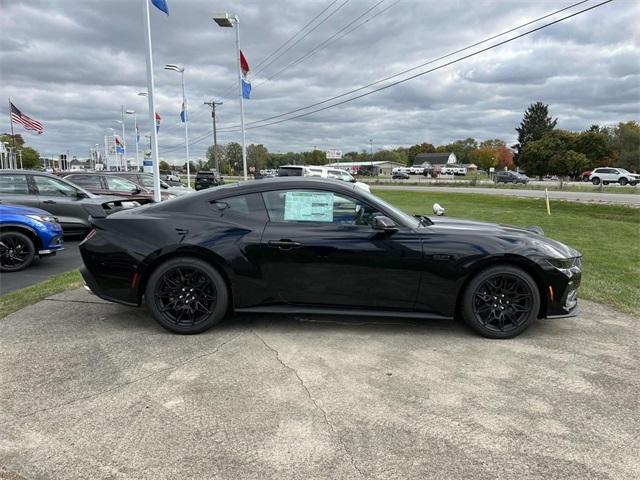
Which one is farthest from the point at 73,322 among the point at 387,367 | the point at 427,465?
the point at 427,465

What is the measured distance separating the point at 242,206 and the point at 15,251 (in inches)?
198

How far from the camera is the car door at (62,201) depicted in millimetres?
9461

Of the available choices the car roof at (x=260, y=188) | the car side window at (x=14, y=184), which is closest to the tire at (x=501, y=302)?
the car roof at (x=260, y=188)

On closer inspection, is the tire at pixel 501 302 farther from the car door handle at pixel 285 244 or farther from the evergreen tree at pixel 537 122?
the evergreen tree at pixel 537 122

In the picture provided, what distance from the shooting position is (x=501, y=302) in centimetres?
410

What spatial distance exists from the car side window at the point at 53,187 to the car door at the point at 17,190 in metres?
0.16

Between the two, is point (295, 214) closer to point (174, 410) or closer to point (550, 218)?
point (174, 410)

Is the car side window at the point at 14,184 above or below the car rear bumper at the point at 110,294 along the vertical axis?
above

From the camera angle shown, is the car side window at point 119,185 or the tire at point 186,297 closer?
the tire at point 186,297

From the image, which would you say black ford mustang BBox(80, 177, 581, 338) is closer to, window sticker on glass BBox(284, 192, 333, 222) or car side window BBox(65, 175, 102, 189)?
→ window sticker on glass BBox(284, 192, 333, 222)

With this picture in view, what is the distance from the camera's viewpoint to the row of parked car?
712 centimetres

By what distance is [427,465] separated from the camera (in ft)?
7.89

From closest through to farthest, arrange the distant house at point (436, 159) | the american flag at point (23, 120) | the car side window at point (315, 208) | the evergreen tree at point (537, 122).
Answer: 1. the car side window at point (315, 208)
2. the american flag at point (23, 120)
3. the evergreen tree at point (537, 122)
4. the distant house at point (436, 159)

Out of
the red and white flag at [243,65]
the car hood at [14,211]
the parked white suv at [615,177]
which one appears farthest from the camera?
the parked white suv at [615,177]
